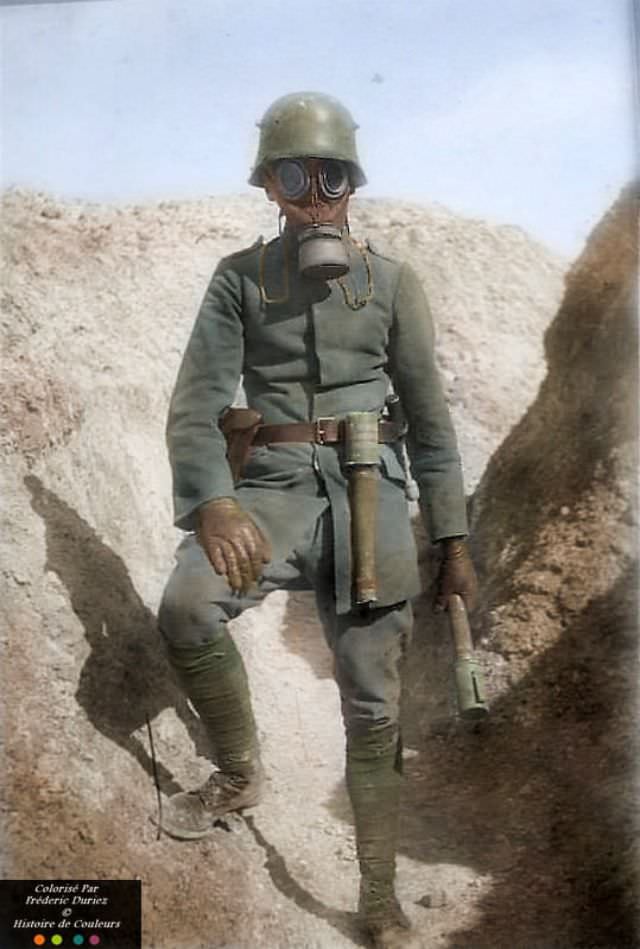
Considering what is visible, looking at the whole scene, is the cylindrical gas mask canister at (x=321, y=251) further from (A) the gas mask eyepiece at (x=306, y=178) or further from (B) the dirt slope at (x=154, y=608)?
(B) the dirt slope at (x=154, y=608)

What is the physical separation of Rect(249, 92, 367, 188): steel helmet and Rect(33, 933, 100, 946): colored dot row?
7.08 ft

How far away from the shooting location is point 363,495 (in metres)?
3.13

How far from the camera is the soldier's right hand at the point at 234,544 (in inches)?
121

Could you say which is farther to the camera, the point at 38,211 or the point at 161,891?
the point at 38,211

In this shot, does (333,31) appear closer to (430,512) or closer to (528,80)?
(528,80)

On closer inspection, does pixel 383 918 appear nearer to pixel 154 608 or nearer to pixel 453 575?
pixel 453 575

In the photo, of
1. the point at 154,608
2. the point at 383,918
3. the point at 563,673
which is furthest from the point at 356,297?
the point at 383,918

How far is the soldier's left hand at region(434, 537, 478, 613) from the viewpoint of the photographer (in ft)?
10.5

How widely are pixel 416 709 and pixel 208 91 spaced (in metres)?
1.88

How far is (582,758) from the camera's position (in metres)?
3.20

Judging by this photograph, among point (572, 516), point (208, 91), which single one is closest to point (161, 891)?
point (572, 516)

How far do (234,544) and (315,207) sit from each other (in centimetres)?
93
